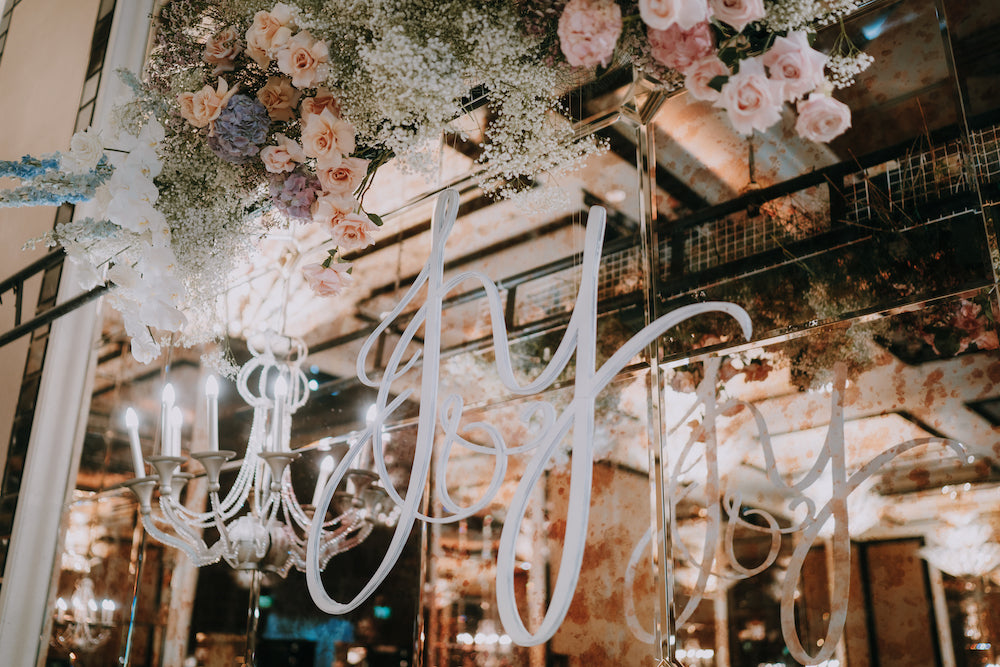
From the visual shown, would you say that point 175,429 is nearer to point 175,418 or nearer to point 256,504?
point 175,418

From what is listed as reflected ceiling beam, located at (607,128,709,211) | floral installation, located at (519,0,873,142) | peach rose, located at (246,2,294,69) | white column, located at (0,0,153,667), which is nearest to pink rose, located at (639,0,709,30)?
floral installation, located at (519,0,873,142)

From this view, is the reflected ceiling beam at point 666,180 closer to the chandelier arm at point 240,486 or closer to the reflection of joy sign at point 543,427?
the reflection of joy sign at point 543,427

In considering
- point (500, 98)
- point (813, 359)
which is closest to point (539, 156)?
point (500, 98)

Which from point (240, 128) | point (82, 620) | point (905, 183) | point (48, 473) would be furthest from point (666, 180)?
point (82, 620)

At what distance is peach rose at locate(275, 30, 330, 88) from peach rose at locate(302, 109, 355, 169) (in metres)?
0.08

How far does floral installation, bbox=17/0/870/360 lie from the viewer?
1425 mm

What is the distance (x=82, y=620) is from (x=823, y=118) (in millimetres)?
3664

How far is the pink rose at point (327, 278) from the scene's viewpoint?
6.15ft

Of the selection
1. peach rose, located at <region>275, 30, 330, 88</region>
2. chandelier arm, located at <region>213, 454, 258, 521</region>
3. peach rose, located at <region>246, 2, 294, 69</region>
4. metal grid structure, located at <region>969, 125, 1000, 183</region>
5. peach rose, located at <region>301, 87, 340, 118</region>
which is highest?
peach rose, located at <region>246, 2, 294, 69</region>

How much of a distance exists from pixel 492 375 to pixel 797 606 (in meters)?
1.17

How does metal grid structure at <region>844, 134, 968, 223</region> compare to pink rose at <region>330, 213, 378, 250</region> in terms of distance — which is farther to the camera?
metal grid structure at <region>844, 134, 968, 223</region>

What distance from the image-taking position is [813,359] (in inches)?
74.6

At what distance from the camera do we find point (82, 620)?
3541mm

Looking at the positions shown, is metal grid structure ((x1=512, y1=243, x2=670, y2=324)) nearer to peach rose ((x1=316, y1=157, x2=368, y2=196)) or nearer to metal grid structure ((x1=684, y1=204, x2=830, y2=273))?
metal grid structure ((x1=684, y1=204, x2=830, y2=273))
